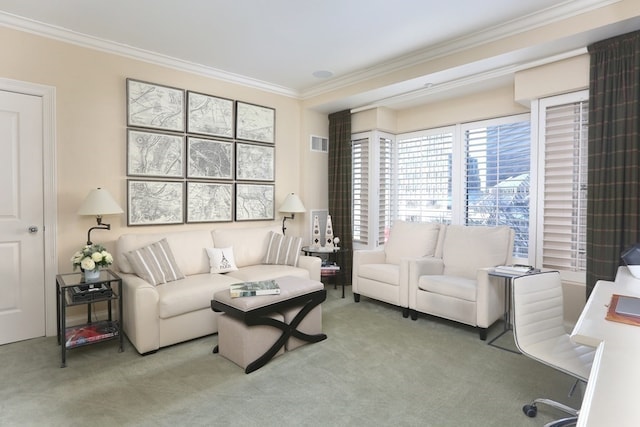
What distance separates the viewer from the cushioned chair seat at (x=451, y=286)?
3.24 metres

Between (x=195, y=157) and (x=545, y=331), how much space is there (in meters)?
3.63

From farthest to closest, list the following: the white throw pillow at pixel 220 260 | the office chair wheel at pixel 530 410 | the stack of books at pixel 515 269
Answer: the white throw pillow at pixel 220 260
the stack of books at pixel 515 269
the office chair wheel at pixel 530 410

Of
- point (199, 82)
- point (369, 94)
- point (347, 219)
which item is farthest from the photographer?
point (347, 219)

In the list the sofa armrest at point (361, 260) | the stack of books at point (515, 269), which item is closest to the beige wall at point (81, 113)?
the sofa armrest at point (361, 260)

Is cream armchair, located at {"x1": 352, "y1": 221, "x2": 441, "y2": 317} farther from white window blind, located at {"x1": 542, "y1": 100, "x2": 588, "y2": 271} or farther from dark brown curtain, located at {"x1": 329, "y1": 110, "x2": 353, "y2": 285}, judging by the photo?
white window blind, located at {"x1": 542, "y1": 100, "x2": 588, "y2": 271}

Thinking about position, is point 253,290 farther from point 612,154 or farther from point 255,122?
point 612,154

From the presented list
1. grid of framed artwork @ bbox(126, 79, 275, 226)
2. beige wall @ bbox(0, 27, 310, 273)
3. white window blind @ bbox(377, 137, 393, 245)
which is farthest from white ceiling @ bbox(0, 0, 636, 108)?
white window blind @ bbox(377, 137, 393, 245)

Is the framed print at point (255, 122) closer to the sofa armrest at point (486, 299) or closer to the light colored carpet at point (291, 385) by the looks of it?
the light colored carpet at point (291, 385)

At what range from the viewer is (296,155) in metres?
5.11

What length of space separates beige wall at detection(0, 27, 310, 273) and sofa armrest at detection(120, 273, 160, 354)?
37.3 inches

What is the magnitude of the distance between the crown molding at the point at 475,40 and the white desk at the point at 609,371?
234 centimetres

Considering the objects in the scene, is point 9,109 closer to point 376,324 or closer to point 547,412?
point 376,324

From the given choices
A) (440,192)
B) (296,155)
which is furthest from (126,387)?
(440,192)

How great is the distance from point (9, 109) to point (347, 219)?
3768 millimetres
